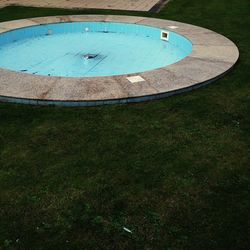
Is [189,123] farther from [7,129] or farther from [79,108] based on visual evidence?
[7,129]

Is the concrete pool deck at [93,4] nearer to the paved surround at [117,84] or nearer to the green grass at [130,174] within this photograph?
the paved surround at [117,84]

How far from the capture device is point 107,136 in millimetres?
6039

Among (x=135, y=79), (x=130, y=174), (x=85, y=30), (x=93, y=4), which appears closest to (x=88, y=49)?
(x=85, y=30)

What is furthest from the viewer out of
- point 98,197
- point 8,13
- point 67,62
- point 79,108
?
point 8,13

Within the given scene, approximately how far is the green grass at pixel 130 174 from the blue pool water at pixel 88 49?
356 cm

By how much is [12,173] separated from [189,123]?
3.30 m

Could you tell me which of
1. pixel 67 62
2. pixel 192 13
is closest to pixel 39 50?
pixel 67 62

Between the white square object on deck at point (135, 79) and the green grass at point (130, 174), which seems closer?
the green grass at point (130, 174)

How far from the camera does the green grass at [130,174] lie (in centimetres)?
410

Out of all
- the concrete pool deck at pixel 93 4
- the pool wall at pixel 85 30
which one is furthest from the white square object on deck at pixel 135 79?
the concrete pool deck at pixel 93 4

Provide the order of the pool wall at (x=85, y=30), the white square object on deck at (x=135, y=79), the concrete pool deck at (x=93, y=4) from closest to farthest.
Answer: the white square object on deck at (x=135, y=79) → the pool wall at (x=85, y=30) → the concrete pool deck at (x=93, y=4)

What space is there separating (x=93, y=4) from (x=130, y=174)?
13.7 metres

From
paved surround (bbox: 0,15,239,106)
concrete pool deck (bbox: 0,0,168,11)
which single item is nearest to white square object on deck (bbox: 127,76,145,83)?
paved surround (bbox: 0,15,239,106)

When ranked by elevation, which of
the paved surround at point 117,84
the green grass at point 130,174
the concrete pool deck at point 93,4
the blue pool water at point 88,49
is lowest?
the blue pool water at point 88,49
